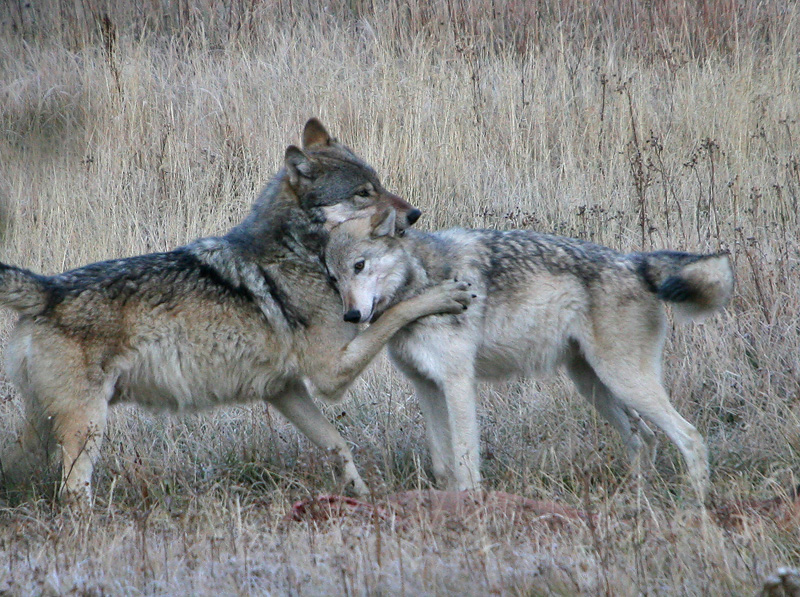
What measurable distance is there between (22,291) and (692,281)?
321cm

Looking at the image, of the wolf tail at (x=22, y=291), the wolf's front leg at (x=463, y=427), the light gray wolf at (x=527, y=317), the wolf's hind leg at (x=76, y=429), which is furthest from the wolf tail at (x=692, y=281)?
the wolf tail at (x=22, y=291)

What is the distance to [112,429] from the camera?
5.25m

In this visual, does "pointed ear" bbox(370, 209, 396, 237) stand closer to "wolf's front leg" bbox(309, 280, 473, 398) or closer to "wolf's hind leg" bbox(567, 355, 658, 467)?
"wolf's front leg" bbox(309, 280, 473, 398)

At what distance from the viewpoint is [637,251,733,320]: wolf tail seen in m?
4.36

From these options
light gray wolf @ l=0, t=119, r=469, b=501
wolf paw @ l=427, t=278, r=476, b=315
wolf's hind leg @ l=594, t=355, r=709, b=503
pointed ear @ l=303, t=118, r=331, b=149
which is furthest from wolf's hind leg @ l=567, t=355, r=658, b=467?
pointed ear @ l=303, t=118, r=331, b=149

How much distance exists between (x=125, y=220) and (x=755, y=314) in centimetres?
539

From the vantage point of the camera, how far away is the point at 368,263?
4477 millimetres

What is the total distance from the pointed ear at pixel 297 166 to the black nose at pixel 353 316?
0.86 metres

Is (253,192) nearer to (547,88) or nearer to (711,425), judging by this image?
(547,88)

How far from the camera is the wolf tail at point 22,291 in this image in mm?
4027

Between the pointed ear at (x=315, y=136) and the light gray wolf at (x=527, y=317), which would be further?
the pointed ear at (x=315, y=136)

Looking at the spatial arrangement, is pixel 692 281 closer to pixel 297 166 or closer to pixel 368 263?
pixel 368 263

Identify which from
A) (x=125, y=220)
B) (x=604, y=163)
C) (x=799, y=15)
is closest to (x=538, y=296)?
(x=604, y=163)

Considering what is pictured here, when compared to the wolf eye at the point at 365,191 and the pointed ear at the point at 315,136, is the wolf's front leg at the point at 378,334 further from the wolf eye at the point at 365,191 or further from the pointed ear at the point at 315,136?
the pointed ear at the point at 315,136
